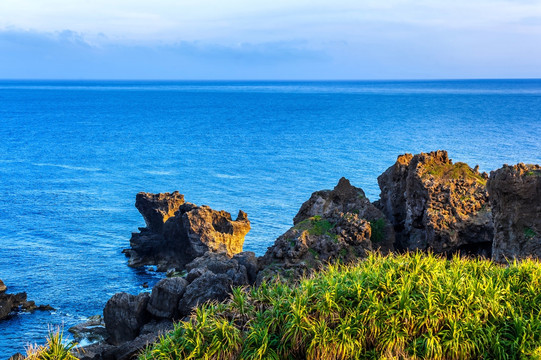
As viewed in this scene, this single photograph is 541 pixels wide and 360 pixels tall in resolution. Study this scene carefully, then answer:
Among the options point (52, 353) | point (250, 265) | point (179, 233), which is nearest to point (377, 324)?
point (52, 353)

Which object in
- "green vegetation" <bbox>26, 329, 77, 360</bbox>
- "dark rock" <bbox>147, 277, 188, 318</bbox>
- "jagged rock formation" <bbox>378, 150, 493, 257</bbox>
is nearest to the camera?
"green vegetation" <bbox>26, 329, 77, 360</bbox>

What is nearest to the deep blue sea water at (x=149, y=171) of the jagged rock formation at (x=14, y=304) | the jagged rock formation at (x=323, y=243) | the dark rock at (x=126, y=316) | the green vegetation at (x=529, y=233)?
the jagged rock formation at (x=14, y=304)

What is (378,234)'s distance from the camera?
109 ft

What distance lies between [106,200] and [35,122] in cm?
11910

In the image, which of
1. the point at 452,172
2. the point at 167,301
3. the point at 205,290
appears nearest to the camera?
the point at 205,290

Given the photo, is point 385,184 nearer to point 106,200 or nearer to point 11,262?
point 11,262

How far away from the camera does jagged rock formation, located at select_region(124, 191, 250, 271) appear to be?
4878cm

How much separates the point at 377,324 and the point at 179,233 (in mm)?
34595

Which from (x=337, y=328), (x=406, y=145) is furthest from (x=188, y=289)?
(x=406, y=145)

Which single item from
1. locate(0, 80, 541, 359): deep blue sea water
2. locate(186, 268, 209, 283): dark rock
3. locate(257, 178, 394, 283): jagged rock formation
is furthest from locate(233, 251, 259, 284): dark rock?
locate(0, 80, 541, 359): deep blue sea water

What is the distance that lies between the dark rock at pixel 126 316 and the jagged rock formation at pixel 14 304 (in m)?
11.3

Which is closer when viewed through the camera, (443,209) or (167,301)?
(167,301)

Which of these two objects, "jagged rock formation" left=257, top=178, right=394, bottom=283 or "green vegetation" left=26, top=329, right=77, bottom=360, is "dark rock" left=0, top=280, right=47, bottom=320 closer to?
"jagged rock formation" left=257, top=178, right=394, bottom=283

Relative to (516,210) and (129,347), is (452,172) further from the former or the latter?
(129,347)
